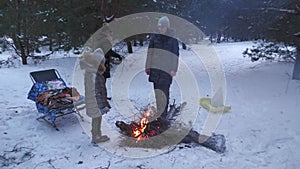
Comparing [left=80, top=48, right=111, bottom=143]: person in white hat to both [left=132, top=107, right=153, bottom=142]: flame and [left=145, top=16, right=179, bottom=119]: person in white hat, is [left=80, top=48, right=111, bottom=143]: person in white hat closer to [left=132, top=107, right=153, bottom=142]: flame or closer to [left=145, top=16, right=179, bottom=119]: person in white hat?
[left=132, top=107, right=153, bottom=142]: flame

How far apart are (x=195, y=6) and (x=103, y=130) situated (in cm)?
407

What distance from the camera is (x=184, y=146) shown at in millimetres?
3520

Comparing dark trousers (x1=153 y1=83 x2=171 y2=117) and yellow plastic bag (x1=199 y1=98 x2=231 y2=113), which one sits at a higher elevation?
dark trousers (x1=153 y1=83 x2=171 y2=117)

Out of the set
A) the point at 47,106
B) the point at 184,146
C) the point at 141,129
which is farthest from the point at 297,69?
the point at 47,106

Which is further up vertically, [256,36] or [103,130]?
[256,36]

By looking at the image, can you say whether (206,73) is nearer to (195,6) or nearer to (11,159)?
(195,6)

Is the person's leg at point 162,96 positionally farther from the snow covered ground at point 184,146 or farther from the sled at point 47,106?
the sled at point 47,106

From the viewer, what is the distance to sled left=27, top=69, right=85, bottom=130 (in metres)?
4.09

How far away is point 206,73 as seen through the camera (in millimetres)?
8164

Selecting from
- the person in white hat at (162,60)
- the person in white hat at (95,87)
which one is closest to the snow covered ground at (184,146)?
the person in white hat at (95,87)

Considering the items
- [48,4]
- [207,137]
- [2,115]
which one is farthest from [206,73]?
[2,115]

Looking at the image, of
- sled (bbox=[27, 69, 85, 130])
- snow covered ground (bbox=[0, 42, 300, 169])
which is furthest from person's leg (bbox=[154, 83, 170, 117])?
sled (bbox=[27, 69, 85, 130])

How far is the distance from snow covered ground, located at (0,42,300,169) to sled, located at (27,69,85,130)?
237mm

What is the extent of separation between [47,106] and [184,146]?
89.2 inches
